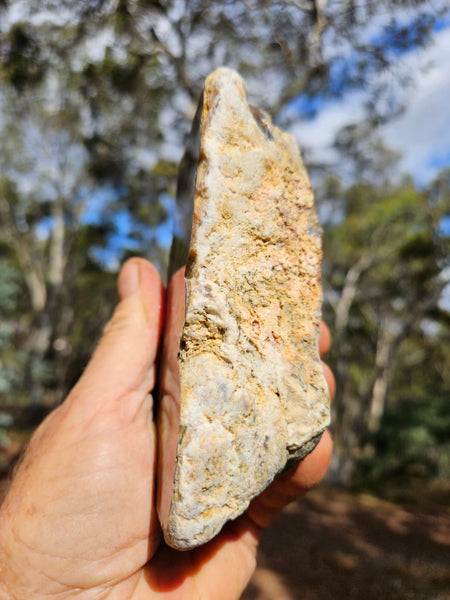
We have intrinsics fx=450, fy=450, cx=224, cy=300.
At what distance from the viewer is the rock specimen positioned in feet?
4.53

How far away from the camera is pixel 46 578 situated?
65.4 inches

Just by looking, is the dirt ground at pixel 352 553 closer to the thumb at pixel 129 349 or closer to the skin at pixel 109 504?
the skin at pixel 109 504

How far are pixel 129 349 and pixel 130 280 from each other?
0.44 m

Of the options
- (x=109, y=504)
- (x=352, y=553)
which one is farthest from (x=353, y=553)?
(x=109, y=504)

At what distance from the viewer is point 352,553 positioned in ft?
24.2

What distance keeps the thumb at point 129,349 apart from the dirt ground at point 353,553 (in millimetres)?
5305

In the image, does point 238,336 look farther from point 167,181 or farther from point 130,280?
point 167,181

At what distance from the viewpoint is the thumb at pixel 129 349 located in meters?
2.00

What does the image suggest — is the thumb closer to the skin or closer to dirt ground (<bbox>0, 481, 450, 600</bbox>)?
the skin

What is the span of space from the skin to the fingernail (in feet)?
0.59

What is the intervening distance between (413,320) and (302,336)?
891 centimetres

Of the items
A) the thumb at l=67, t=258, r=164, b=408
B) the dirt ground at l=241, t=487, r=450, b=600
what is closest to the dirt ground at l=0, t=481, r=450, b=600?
the dirt ground at l=241, t=487, r=450, b=600

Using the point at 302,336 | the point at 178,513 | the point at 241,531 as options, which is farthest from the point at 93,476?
the point at 302,336

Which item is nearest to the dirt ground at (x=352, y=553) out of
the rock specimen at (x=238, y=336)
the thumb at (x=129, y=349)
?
the thumb at (x=129, y=349)
